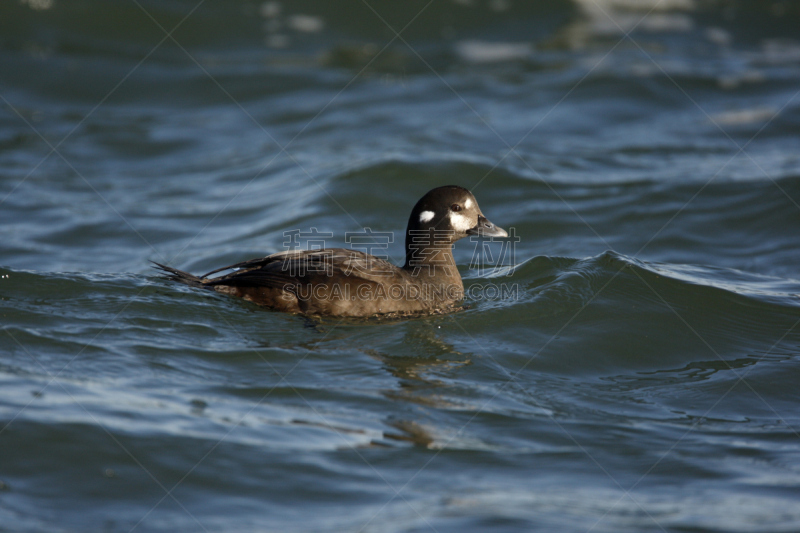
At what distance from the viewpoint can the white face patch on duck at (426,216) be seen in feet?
22.3

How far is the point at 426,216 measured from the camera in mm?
6840

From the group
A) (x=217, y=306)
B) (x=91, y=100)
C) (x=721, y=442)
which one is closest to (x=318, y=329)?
(x=217, y=306)

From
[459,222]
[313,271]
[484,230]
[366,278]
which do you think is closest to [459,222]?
[459,222]

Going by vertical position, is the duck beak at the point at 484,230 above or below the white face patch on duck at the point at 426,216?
below

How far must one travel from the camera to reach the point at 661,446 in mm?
4793

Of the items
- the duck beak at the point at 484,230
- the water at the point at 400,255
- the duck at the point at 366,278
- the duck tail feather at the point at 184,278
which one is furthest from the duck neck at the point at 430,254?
the duck tail feather at the point at 184,278

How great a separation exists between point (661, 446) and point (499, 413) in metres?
1.04

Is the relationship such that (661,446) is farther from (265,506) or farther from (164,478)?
(164,478)

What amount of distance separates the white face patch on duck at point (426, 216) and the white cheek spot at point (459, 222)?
18 centimetres

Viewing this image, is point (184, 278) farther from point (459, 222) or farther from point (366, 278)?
point (459, 222)

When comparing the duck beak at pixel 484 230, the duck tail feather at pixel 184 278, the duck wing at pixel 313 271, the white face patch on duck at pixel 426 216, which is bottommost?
the duck tail feather at pixel 184 278

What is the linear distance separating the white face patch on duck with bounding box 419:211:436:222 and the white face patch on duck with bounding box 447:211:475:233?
0.15m

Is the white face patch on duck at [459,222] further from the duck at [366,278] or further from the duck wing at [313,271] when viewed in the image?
the duck wing at [313,271]

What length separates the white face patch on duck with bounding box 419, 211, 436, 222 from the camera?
268 inches
